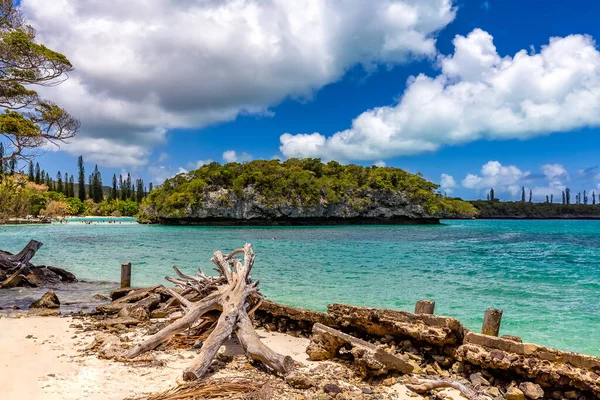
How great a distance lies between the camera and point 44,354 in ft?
20.9

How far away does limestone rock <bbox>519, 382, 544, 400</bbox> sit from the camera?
183 inches

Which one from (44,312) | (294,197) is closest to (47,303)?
(44,312)

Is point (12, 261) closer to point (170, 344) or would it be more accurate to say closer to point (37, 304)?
point (37, 304)

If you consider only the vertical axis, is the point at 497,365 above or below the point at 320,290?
above

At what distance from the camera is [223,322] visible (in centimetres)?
646

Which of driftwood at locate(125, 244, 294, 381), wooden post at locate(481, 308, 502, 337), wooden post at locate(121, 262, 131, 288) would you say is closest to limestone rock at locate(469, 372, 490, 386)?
wooden post at locate(481, 308, 502, 337)

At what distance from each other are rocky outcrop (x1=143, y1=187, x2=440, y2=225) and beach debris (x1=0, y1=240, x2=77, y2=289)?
6479 cm

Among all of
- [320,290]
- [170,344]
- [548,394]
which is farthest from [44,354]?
[320,290]

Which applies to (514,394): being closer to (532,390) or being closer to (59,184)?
(532,390)

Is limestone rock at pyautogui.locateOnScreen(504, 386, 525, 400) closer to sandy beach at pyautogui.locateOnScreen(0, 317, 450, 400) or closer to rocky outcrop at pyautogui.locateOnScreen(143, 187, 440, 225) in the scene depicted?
sandy beach at pyautogui.locateOnScreen(0, 317, 450, 400)

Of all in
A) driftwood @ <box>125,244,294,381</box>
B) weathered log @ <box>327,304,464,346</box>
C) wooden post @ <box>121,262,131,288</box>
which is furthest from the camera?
wooden post @ <box>121,262,131,288</box>

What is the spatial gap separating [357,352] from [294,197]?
77.0 m

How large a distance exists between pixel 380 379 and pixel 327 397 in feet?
3.17

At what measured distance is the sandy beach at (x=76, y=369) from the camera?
16.1ft
